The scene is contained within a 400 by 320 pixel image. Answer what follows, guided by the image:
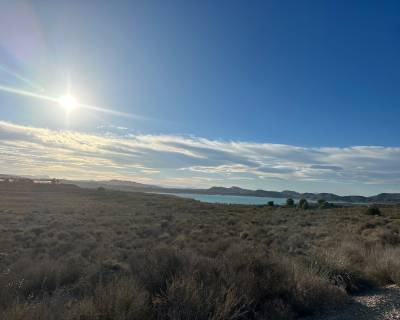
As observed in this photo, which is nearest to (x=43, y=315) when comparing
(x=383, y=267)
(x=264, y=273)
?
(x=264, y=273)

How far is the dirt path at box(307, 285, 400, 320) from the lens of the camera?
6.57 m

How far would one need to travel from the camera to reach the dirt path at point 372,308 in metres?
6.57

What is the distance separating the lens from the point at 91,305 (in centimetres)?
503

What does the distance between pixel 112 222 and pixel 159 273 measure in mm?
23660

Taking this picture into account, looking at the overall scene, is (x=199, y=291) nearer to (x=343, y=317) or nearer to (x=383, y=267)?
(x=343, y=317)

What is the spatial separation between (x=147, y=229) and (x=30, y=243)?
28.0 feet

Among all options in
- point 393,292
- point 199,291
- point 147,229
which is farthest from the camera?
point 147,229

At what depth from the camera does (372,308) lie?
23.3 feet

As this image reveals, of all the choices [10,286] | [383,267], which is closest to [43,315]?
[10,286]

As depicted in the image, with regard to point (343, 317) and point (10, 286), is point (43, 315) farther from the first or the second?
point (343, 317)

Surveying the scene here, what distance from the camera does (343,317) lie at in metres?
6.58

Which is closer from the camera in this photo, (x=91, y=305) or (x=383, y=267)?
(x=91, y=305)

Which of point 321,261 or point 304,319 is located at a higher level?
point 321,261

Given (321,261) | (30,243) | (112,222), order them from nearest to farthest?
(321,261) → (30,243) → (112,222)
